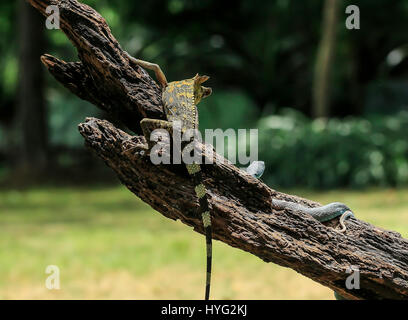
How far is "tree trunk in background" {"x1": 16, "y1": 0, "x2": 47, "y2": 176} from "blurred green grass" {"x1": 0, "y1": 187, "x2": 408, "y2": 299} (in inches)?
116

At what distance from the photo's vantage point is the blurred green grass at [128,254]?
22.8 ft

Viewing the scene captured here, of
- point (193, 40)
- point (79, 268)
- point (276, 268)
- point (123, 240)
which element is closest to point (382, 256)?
point (276, 268)

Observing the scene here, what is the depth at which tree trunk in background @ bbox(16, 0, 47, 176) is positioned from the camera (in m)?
15.6

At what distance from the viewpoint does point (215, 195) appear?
344cm

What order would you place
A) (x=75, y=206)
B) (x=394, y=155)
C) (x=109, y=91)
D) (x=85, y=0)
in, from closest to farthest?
(x=109, y=91), (x=75, y=206), (x=394, y=155), (x=85, y=0)

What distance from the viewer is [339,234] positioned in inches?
145

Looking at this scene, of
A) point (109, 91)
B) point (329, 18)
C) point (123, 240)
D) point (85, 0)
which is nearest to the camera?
point (109, 91)

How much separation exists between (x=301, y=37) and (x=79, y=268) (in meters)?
13.2

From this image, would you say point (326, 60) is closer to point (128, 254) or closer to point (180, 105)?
point (128, 254)

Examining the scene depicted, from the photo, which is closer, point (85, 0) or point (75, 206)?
point (75, 206)

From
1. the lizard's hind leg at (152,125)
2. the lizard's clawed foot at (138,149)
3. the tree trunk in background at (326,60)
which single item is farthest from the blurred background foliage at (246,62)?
the lizard's clawed foot at (138,149)

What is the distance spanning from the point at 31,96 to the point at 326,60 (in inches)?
307

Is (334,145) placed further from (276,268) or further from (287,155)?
(276,268)

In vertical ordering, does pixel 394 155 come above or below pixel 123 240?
above
